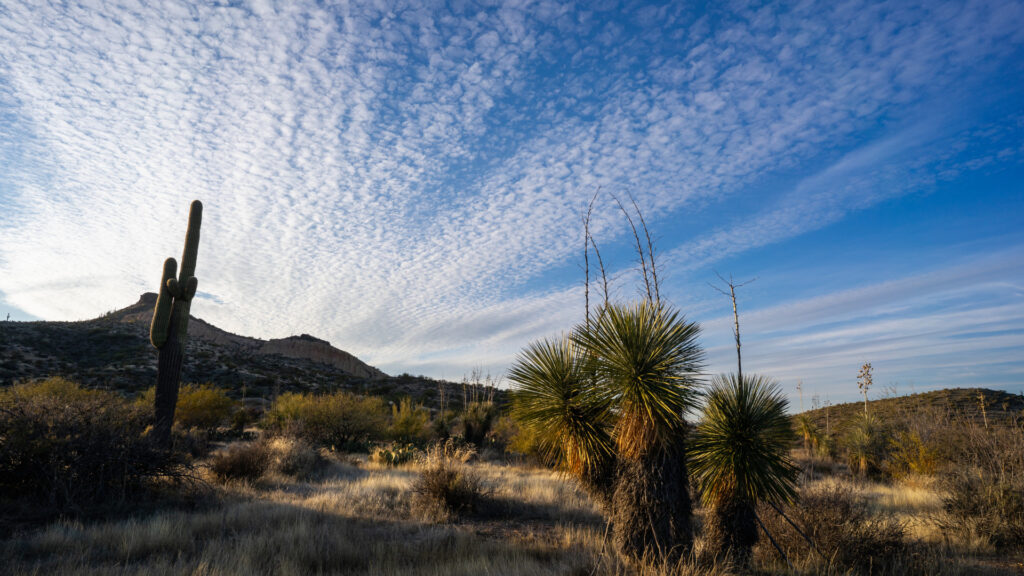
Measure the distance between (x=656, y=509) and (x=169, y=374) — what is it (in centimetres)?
1265

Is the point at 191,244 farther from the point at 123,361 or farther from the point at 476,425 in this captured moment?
the point at 123,361

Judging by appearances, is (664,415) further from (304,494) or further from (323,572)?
(304,494)

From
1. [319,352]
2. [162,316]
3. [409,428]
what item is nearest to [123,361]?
[409,428]

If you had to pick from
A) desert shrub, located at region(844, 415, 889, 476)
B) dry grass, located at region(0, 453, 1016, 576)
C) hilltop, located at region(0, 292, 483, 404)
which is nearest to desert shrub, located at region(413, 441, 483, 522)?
dry grass, located at region(0, 453, 1016, 576)

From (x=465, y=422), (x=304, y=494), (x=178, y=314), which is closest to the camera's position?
(x=304, y=494)

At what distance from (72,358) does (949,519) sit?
45.6 metres

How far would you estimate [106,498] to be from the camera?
7.83 m

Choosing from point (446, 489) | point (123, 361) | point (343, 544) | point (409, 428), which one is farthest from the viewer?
point (123, 361)

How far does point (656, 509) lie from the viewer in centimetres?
527

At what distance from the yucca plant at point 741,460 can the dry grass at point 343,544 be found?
0.54 m

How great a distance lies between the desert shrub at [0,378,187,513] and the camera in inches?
292

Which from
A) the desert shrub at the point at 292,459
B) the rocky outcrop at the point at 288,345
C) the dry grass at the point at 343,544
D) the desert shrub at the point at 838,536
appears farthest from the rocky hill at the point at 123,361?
the desert shrub at the point at 838,536

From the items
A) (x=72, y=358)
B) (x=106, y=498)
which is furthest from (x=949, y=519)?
(x=72, y=358)

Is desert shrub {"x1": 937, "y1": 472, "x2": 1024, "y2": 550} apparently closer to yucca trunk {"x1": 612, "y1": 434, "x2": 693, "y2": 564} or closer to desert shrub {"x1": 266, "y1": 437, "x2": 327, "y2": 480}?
yucca trunk {"x1": 612, "y1": 434, "x2": 693, "y2": 564}
